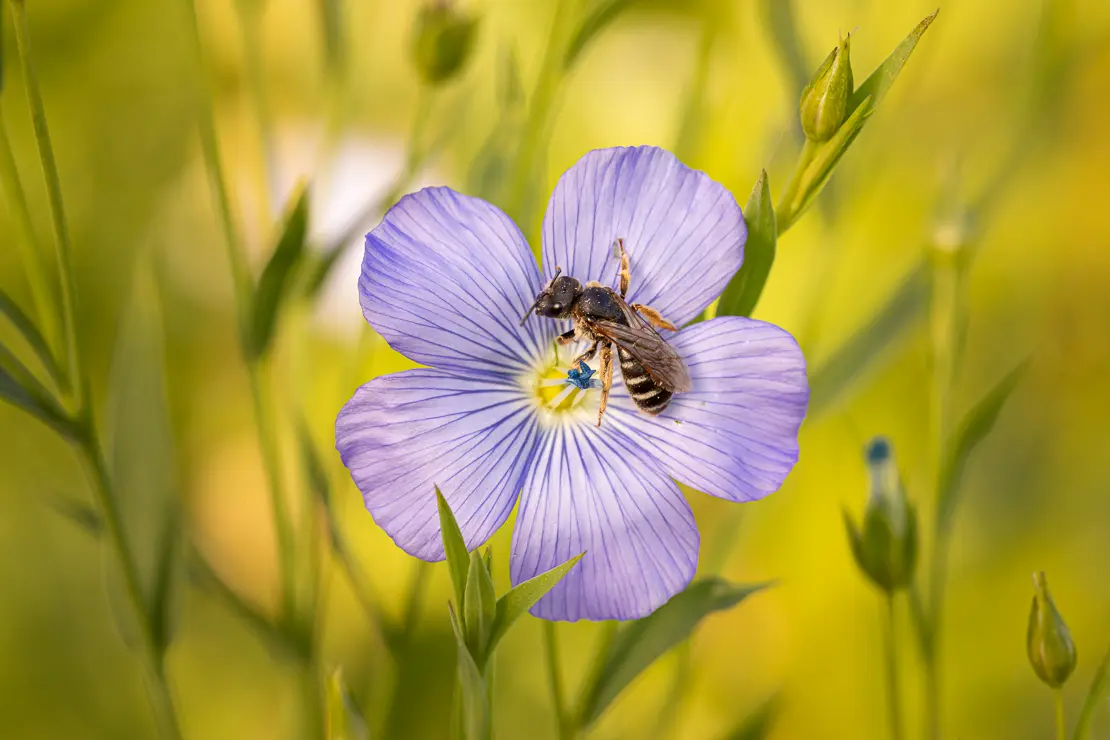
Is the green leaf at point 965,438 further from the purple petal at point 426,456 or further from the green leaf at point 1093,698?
the purple petal at point 426,456

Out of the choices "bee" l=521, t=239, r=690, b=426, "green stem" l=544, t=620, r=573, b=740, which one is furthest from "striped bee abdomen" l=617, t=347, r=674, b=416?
"green stem" l=544, t=620, r=573, b=740

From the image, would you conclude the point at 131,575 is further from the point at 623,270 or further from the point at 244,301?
the point at 623,270

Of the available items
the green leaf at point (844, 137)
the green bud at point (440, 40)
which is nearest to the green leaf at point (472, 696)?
the green leaf at point (844, 137)

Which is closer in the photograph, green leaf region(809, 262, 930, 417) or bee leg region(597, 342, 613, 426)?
bee leg region(597, 342, 613, 426)

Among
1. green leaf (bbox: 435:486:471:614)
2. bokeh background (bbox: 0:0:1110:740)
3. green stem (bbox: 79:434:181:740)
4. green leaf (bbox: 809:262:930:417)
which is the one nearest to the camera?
green leaf (bbox: 435:486:471:614)

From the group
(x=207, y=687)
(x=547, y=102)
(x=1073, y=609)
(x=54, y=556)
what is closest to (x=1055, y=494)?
(x=1073, y=609)

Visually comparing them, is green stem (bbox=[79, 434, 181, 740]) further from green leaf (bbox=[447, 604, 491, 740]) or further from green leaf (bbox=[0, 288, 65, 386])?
green leaf (bbox=[447, 604, 491, 740])
